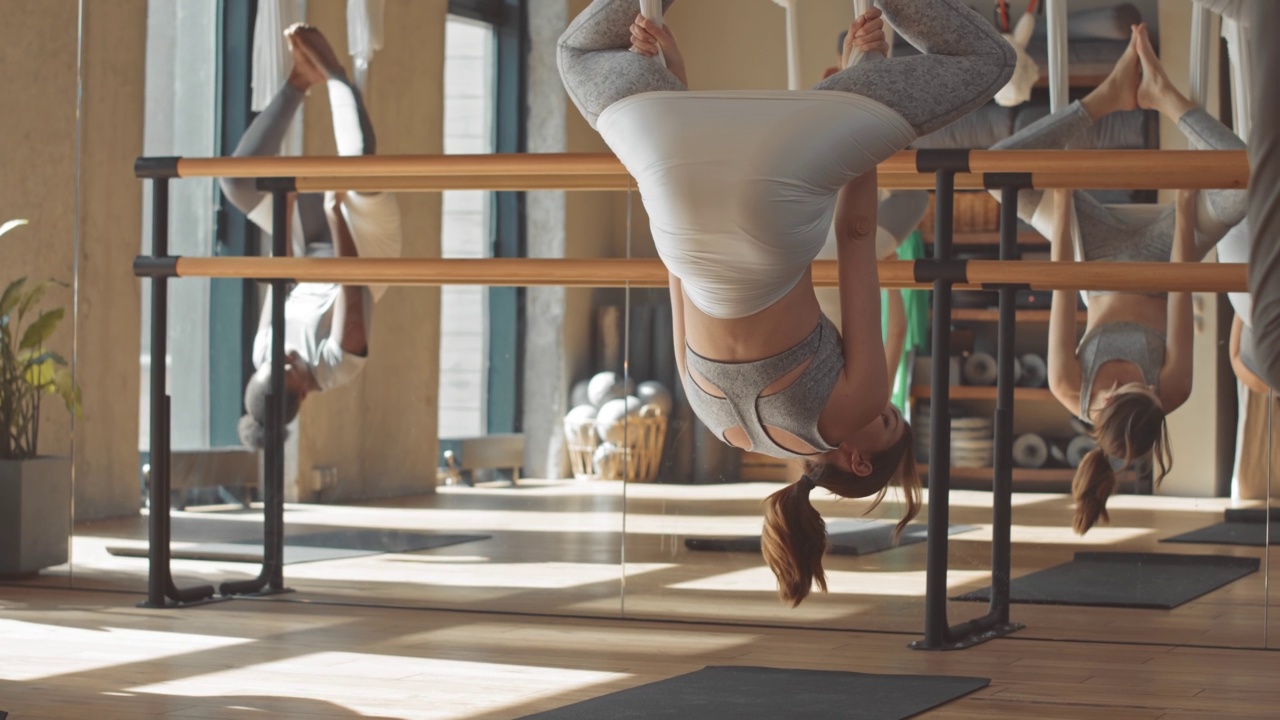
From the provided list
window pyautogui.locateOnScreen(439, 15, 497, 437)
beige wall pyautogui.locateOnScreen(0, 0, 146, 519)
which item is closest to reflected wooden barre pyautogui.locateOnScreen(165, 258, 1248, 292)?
window pyautogui.locateOnScreen(439, 15, 497, 437)

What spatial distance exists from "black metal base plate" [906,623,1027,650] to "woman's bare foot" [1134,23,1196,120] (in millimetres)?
1132

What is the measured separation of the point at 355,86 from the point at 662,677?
180 centimetres

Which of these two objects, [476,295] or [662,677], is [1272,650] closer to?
[662,677]

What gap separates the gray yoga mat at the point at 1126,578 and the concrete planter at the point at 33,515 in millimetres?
2273

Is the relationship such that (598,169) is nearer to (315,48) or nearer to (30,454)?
(315,48)

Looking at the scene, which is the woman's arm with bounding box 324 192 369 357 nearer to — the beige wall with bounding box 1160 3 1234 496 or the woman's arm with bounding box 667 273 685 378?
the woman's arm with bounding box 667 273 685 378

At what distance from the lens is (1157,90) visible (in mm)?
3256

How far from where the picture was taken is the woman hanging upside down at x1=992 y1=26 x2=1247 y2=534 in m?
3.28

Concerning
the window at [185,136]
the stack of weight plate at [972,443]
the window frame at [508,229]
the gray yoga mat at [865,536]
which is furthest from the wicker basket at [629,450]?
the window at [185,136]

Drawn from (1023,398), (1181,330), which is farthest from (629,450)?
(1181,330)

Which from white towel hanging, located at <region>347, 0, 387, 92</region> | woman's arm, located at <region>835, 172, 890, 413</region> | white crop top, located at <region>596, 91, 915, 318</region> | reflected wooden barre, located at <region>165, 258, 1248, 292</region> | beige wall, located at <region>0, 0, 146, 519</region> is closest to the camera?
white crop top, located at <region>596, 91, 915, 318</region>

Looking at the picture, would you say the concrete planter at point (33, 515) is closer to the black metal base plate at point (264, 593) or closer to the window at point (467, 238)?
the black metal base plate at point (264, 593)

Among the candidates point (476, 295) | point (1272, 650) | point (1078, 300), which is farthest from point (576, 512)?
point (1272, 650)

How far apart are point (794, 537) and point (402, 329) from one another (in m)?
1.39
